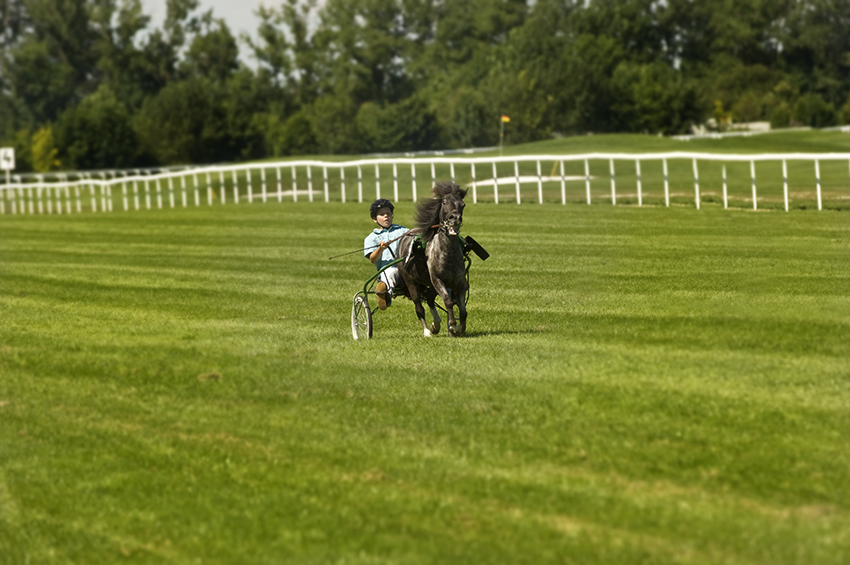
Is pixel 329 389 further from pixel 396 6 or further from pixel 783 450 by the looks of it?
pixel 396 6

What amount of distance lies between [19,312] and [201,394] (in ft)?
19.3

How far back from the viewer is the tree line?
72375 mm

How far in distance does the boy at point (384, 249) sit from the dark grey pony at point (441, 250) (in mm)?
354

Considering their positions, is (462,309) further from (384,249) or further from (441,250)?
(384,249)

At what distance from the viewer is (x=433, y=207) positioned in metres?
10.2

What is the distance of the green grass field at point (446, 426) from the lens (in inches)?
222

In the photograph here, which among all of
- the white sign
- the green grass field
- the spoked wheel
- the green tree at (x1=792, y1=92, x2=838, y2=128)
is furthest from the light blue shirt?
the green tree at (x1=792, y1=92, x2=838, y2=128)

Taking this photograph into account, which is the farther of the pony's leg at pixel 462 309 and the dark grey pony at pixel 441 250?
the pony's leg at pixel 462 309

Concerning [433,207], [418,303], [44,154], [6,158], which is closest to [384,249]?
[418,303]


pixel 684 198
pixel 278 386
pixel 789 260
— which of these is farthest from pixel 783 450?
pixel 684 198

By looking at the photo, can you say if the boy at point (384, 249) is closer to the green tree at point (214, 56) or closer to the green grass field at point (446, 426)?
the green grass field at point (446, 426)

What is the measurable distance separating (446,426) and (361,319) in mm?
3735

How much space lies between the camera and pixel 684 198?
28047mm

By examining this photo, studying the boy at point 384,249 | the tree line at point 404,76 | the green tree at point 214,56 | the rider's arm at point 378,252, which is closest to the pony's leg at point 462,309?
the boy at point 384,249
